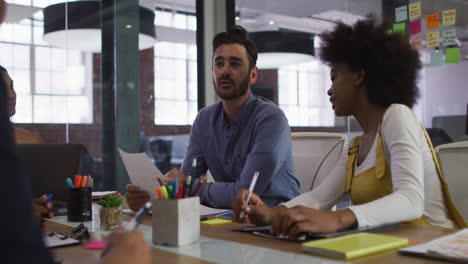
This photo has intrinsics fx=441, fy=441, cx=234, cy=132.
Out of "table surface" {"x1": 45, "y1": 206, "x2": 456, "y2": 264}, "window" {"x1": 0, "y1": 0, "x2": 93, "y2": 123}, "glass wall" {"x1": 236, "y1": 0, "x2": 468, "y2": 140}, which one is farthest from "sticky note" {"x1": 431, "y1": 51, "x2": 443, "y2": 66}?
"window" {"x1": 0, "y1": 0, "x2": 93, "y2": 123}

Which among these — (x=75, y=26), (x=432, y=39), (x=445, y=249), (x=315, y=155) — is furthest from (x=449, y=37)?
(x=75, y=26)

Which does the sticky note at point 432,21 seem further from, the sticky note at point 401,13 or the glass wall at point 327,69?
the sticky note at point 401,13

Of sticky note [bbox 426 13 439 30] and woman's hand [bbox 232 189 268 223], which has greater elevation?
sticky note [bbox 426 13 439 30]

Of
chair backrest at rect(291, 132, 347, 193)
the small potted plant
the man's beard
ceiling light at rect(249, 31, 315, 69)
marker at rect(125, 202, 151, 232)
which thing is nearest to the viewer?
marker at rect(125, 202, 151, 232)

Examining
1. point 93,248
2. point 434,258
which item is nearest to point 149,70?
point 93,248

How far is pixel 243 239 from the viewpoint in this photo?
1.12 meters

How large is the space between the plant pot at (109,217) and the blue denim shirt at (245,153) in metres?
0.55

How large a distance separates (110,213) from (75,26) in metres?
3.27

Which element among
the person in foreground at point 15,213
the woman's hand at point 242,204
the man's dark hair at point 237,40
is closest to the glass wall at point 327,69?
the man's dark hair at point 237,40

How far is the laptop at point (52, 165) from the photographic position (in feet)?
5.02

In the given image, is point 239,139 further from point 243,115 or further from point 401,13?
point 401,13

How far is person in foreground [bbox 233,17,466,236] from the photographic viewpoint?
4.03 feet

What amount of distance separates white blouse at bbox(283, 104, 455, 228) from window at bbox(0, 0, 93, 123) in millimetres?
3150

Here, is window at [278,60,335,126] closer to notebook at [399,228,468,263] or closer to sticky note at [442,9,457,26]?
sticky note at [442,9,457,26]
